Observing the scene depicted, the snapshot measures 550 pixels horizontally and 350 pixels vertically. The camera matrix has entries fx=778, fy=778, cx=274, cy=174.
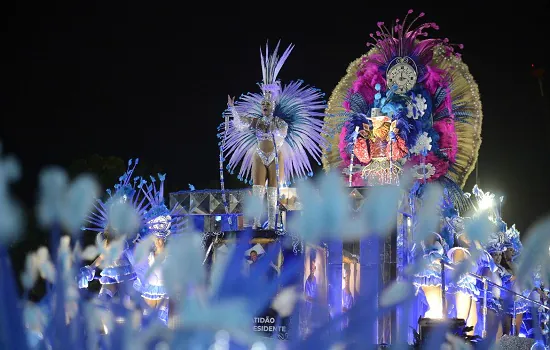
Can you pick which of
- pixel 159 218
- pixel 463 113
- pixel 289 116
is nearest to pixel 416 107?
pixel 463 113

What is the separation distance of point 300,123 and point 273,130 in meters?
0.54

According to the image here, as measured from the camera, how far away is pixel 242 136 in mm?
12109

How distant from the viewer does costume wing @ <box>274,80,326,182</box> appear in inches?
464

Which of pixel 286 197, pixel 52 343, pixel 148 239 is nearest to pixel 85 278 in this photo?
pixel 148 239

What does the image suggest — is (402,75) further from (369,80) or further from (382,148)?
(382,148)

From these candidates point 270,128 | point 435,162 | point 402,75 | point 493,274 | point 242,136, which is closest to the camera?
point 270,128

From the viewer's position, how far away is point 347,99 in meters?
15.8

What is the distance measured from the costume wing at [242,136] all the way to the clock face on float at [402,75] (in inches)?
159

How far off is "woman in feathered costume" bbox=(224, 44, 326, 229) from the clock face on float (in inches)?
138

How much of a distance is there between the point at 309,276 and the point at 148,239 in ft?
12.3

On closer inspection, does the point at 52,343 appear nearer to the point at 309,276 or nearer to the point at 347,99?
the point at 309,276

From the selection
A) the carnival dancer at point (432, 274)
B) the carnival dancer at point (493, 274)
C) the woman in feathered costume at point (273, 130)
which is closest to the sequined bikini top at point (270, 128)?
the woman in feathered costume at point (273, 130)

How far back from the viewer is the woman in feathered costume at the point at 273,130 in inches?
455

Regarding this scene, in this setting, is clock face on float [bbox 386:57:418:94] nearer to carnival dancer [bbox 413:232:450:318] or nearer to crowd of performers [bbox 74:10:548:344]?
crowd of performers [bbox 74:10:548:344]
